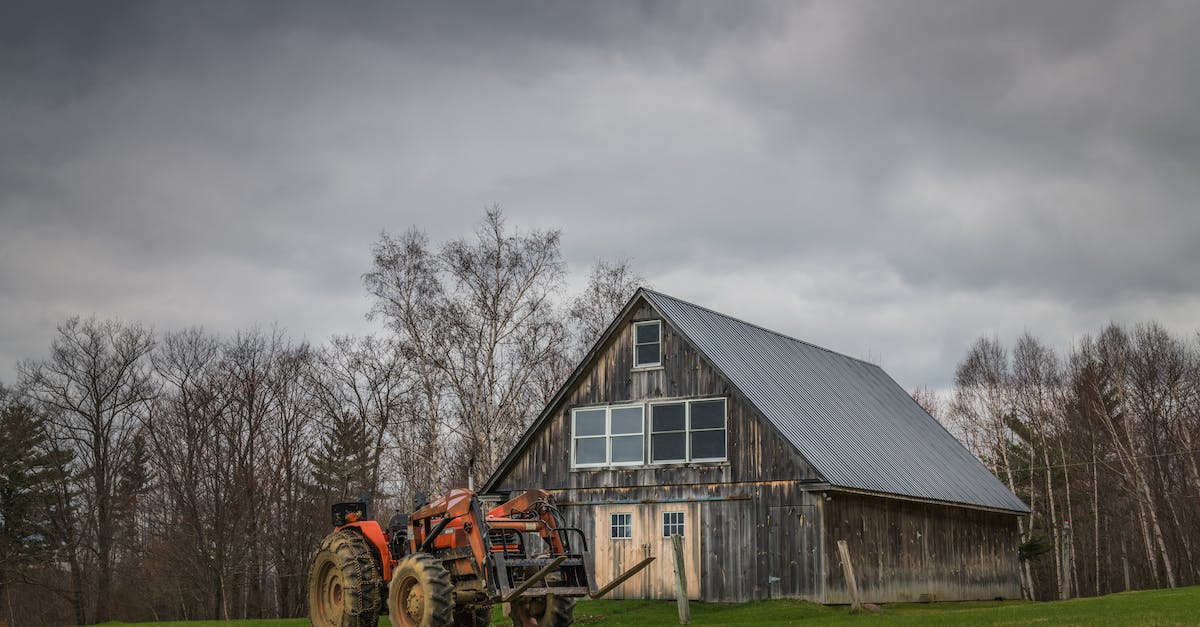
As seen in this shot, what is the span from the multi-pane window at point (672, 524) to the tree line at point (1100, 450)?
93.2 feet

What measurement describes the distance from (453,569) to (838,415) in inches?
668

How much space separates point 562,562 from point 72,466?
36.9 metres

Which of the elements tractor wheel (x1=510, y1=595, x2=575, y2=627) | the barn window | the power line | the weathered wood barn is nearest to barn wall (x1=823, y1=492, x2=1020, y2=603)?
the weathered wood barn

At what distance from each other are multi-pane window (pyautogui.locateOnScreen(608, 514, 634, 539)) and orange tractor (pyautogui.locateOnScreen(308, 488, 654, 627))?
33.3ft

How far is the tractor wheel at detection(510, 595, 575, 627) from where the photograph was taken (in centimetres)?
1658

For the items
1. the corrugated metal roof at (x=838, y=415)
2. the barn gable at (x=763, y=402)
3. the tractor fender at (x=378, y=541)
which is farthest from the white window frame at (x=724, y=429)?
the tractor fender at (x=378, y=541)

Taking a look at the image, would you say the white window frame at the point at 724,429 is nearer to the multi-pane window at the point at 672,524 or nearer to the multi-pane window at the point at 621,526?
the multi-pane window at the point at 672,524

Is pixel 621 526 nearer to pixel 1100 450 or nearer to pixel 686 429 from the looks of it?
pixel 686 429

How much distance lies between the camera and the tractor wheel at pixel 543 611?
16.6m

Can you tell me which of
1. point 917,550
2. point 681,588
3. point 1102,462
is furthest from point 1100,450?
point 681,588

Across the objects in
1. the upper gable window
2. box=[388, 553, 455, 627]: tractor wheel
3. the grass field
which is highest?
the upper gable window

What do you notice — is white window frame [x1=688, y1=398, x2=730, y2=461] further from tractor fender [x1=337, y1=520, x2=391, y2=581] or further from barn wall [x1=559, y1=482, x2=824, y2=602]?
tractor fender [x1=337, y1=520, x2=391, y2=581]

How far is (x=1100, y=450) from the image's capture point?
53.5 m

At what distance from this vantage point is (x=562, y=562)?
15836 mm
